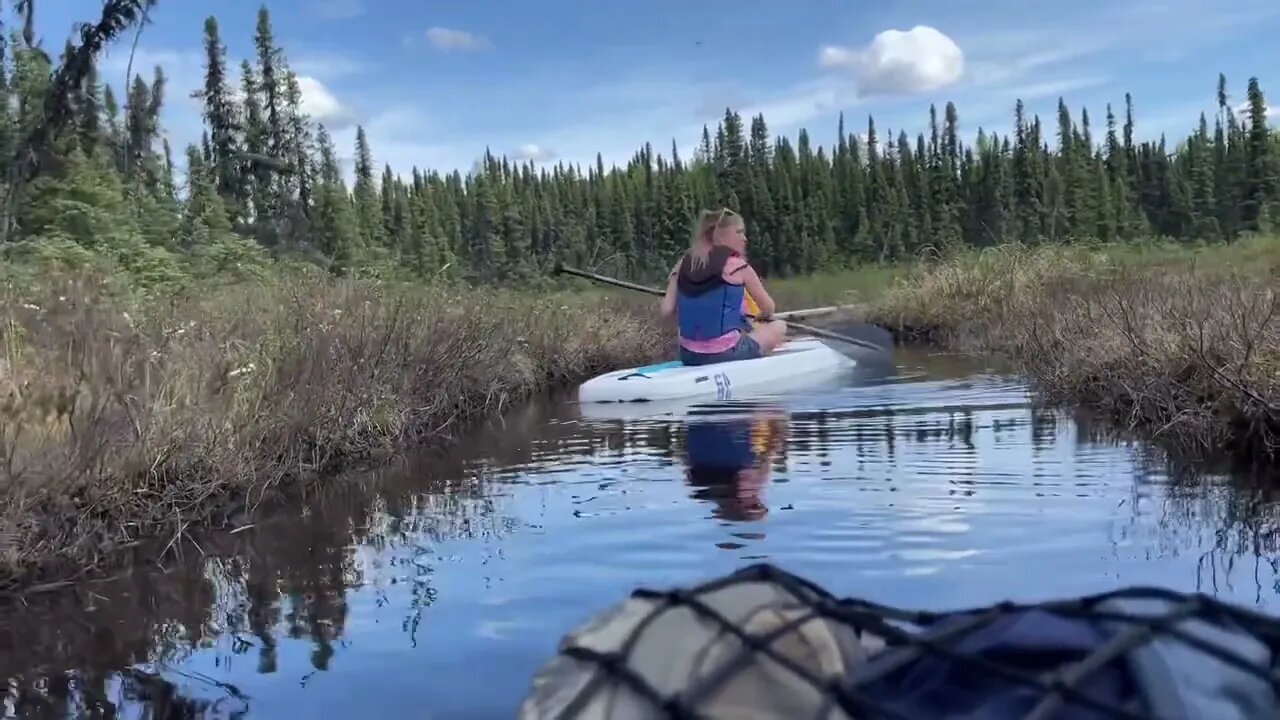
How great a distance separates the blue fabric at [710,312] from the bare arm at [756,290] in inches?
4.8

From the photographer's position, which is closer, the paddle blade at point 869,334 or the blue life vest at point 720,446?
the blue life vest at point 720,446

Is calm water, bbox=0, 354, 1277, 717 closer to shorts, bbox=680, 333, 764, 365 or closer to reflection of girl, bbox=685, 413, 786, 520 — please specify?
reflection of girl, bbox=685, 413, 786, 520

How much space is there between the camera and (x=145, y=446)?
19.5ft

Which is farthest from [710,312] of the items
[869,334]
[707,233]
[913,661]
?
[913,661]

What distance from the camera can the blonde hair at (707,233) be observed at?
460 inches

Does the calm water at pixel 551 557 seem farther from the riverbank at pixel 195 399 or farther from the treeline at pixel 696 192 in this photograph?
the treeline at pixel 696 192

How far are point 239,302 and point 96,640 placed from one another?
203 inches

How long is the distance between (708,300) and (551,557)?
22.2ft

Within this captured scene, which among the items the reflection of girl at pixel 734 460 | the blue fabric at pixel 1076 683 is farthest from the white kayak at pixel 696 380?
the blue fabric at pixel 1076 683

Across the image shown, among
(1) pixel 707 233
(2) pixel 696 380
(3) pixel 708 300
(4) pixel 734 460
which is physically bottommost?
(4) pixel 734 460

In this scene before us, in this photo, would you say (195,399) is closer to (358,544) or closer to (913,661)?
(358,544)

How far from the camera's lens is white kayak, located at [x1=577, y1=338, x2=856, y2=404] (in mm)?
11312

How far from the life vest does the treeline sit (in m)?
19.4

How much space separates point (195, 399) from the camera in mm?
6566
